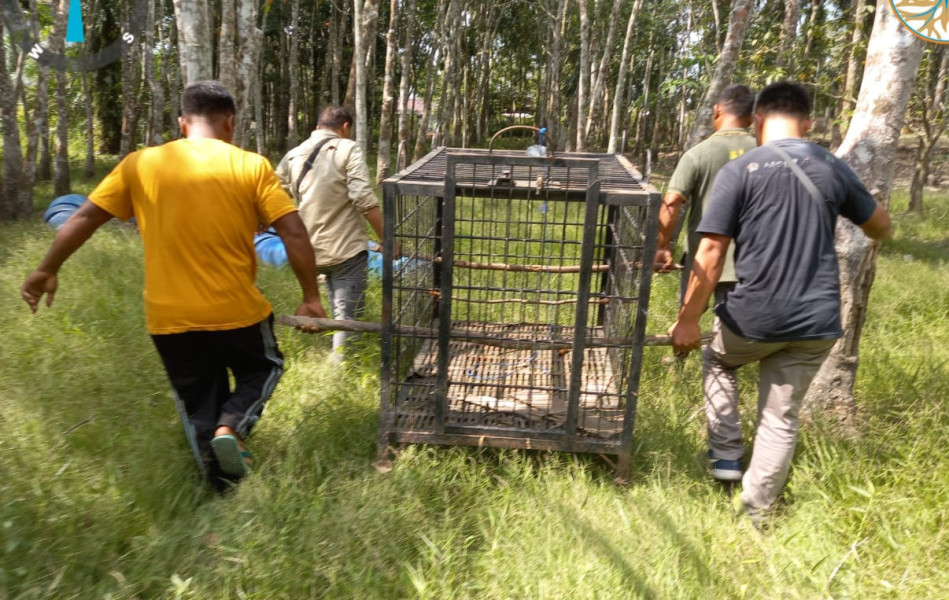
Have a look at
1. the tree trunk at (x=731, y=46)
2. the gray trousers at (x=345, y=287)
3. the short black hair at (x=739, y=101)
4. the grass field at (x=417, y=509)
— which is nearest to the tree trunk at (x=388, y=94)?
the tree trunk at (x=731, y=46)

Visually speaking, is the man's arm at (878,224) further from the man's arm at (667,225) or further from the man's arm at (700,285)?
the man's arm at (667,225)

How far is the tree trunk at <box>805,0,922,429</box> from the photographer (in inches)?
132

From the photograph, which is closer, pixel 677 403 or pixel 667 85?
pixel 677 403

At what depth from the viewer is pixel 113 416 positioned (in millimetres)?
3443

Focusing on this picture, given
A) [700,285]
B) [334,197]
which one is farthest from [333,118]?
[700,285]

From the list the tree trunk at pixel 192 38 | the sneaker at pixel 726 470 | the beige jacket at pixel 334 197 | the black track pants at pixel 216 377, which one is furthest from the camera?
the tree trunk at pixel 192 38

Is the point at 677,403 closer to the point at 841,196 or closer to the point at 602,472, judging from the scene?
the point at 602,472

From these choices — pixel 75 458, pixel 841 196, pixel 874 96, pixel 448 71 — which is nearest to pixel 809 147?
pixel 841 196

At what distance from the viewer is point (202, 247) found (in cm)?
266

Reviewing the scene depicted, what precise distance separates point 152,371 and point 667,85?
31.7 feet

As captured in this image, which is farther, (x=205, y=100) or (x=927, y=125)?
(x=927, y=125)

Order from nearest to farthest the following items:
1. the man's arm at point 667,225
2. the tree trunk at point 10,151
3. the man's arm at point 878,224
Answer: the man's arm at point 878,224 → the man's arm at point 667,225 → the tree trunk at point 10,151

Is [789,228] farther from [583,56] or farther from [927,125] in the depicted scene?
[583,56]

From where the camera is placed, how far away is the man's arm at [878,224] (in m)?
2.69
